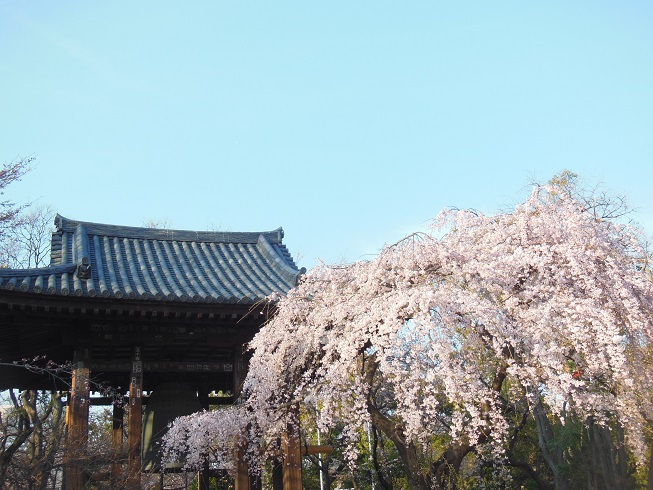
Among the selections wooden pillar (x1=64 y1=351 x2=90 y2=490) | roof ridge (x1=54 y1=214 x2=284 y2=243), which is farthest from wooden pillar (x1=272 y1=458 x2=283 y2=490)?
roof ridge (x1=54 y1=214 x2=284 y2=243)

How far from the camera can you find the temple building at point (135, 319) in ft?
27.3

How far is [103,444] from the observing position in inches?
302

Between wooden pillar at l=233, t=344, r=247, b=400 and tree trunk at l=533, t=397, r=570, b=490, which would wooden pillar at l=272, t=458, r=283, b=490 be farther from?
tree trunk at l=533, t=397, r=570, b=490

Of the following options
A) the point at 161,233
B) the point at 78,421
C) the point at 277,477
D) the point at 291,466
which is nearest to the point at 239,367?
the point at 291,466

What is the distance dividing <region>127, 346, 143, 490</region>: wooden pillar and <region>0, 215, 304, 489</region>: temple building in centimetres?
1

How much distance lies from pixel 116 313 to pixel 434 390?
4.58m

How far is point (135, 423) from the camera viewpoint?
8.66 meters

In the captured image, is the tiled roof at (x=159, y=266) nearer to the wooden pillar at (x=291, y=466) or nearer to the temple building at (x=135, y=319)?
the temple building at (x=135, y=319)

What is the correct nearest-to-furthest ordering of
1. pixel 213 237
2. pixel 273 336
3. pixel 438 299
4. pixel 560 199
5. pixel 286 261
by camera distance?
pixel 438 299 < pixel 560 199 < pixel 273 336 < pixel 286 261 < pixel 213 237

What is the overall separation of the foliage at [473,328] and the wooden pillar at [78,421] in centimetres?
225

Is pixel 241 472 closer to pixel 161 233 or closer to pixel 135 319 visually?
pixel 135 319

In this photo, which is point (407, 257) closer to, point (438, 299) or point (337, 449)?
point (438, 299)

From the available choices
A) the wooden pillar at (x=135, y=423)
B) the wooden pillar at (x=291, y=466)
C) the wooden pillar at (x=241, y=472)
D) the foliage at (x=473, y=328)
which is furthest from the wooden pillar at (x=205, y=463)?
the foliage at (x=473, y=328)

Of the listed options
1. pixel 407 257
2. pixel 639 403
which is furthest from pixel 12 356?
pixel 639 403
